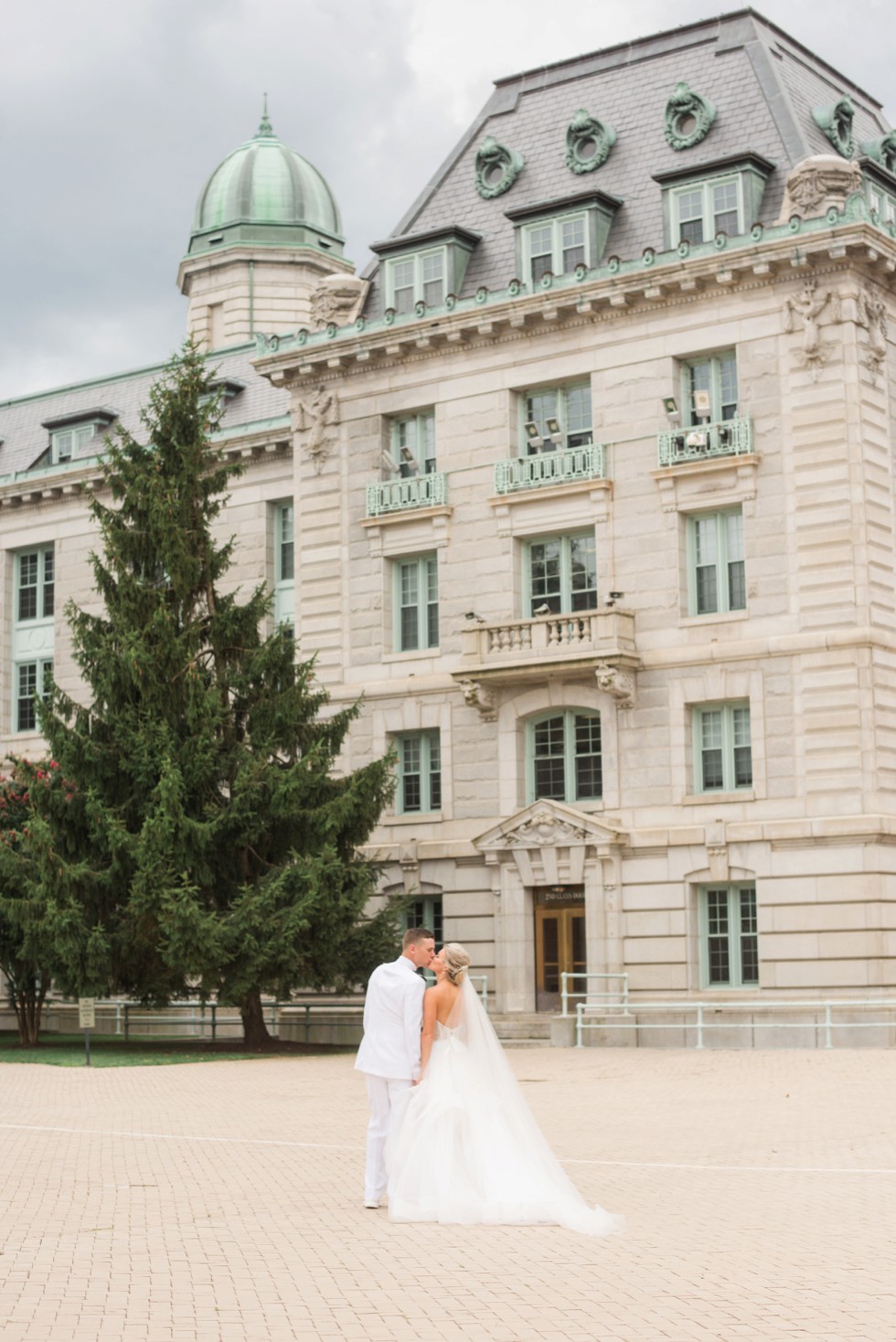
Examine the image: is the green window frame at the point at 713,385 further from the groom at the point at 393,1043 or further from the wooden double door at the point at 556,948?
the groom at the point at 393,1043

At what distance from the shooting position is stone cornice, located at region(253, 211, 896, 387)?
35.6 metres

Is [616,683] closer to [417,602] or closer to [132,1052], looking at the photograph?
[417,602]

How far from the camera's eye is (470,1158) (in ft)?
43.4

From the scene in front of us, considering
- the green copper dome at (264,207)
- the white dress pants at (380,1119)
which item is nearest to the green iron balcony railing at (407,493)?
the green copper dome at (264,207)

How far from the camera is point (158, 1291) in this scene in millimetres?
10289

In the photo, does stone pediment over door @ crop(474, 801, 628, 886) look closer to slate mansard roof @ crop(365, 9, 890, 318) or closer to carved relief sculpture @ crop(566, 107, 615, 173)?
slate mansard roof @ crop(365, 9, 890, 318)

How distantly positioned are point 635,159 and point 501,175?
3.78 m

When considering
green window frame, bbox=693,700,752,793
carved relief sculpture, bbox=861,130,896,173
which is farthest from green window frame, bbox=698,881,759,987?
carved relief sculpture, bbox=861,130,896,173

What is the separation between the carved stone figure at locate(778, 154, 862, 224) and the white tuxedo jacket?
26.2 metres

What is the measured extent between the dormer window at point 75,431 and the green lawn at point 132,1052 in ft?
70.8

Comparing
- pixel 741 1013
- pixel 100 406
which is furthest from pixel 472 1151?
pixel 100 406

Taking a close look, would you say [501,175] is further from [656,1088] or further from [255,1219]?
[255,1219]

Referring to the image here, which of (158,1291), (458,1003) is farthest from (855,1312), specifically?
(458,1003)

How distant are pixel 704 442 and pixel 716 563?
2551 millimetres
